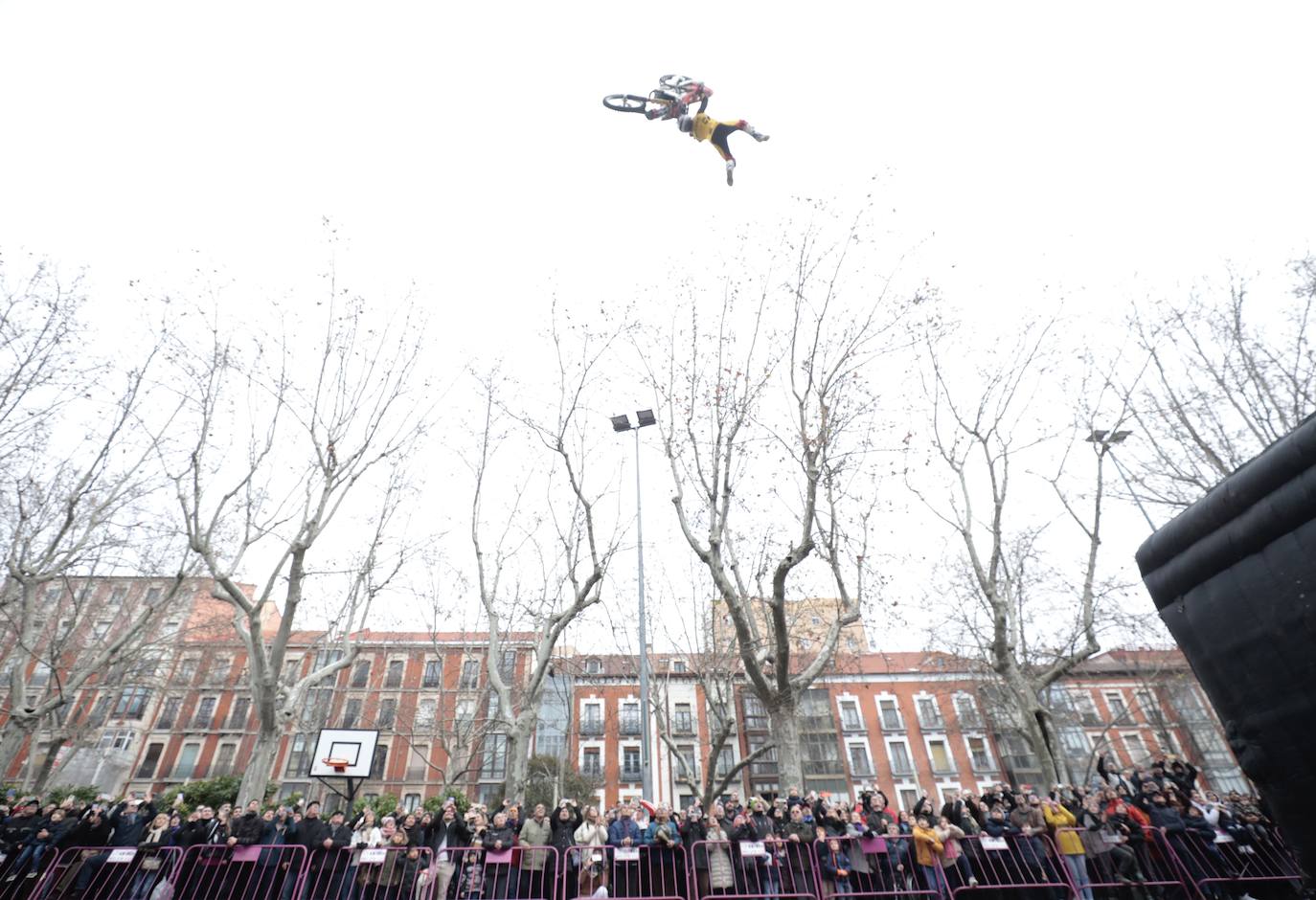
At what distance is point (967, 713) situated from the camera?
119ft

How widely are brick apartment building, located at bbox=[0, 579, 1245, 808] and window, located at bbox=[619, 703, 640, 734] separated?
0.07 metres

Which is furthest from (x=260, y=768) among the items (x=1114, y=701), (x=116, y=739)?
(x=1114, y=701)

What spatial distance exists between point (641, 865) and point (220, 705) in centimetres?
3714

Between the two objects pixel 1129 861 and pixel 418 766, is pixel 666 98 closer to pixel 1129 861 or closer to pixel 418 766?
pixel 1129 861

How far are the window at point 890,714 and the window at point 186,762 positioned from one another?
36993 mm

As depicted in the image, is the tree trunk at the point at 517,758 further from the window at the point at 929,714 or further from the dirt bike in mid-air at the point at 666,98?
the window at the point at 929,714

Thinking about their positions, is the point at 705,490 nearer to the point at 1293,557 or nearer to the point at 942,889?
the point at 942,889

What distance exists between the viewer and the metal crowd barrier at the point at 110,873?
7797 millimetres

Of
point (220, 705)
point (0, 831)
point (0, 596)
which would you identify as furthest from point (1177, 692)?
point (220, 705)

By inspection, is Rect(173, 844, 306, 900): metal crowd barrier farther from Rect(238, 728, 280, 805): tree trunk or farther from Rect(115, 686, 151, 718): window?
Rect(115, 686, 151, 718): window

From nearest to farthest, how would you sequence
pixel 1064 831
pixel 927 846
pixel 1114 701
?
pixel 927 846 < pixel 1064 831 < pixel 1114 701

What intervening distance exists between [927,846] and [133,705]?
135 feet

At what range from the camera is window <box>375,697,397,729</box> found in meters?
35.3

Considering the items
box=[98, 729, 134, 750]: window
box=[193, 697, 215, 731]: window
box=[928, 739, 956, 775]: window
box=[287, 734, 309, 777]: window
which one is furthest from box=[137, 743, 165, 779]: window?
box=[928, 739, 956, 775]: window
